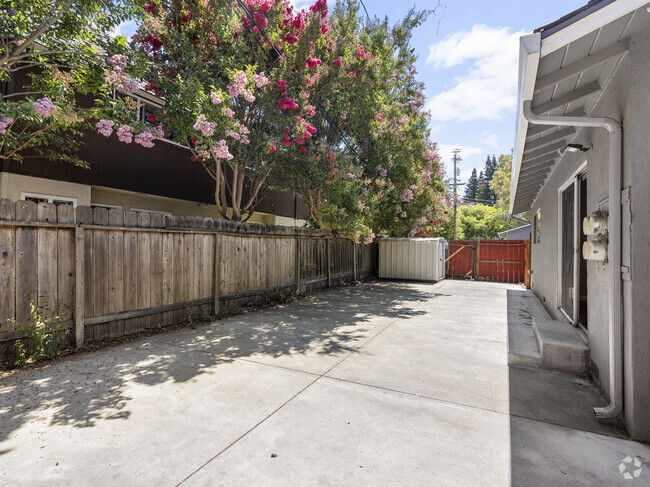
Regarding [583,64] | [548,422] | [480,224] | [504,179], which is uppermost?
[504,179]

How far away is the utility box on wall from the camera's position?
475 inches

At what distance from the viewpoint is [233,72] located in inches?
217

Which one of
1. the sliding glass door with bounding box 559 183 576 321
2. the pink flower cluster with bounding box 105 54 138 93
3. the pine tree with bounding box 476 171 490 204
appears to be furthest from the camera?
the pine tree with bounding box 476 171 490 204

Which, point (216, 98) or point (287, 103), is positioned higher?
point (287, 103)

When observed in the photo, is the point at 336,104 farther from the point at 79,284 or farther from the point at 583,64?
the point at 79,284

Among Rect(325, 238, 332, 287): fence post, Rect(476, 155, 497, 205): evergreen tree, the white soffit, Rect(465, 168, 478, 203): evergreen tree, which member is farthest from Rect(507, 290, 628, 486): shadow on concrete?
Rect(465, 168, 478, 203): evergreen tree

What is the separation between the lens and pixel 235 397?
277 centimetres

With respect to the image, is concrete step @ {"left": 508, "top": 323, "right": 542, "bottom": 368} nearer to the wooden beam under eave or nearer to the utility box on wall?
the wooden beam under eave

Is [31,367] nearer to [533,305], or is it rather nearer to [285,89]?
[285,89]

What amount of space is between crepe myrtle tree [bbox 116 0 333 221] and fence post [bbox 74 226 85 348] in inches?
85.7

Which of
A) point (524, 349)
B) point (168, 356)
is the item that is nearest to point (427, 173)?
point (524, 349)

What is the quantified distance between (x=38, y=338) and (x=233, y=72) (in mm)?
4669

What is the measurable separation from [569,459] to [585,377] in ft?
5.97

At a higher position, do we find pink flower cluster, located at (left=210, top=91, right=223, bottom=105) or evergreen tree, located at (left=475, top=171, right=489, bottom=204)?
evergreen tree, located at (left=475, top=171, right=489, bottom=204)
